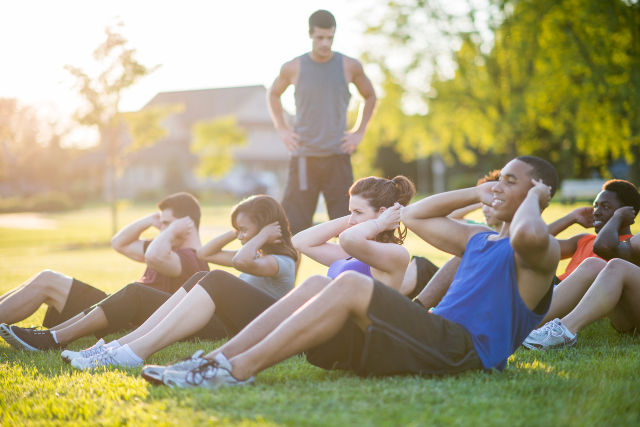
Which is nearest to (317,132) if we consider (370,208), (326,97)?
(326,97)

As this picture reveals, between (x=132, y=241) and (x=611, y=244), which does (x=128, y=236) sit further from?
(x=611, y=244)

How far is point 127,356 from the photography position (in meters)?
4.29

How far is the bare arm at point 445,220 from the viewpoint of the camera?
3922 millimetres

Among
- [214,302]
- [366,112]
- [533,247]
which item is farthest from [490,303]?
[366,112]

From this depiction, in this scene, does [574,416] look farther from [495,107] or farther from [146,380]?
[495,107]

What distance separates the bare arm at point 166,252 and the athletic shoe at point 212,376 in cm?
214

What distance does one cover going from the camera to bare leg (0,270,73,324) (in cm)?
556

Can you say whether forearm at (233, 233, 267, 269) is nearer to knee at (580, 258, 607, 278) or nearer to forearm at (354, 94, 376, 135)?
knee at (580, 258, 607, 278)

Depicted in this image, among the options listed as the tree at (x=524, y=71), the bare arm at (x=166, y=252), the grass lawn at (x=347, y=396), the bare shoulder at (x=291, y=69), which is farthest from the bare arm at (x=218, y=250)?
the tree at (x=524, y=71)

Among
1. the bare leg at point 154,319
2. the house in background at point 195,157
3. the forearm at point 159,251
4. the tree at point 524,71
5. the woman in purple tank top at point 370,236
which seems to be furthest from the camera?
the house in background at point 195,157

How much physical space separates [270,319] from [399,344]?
2.43 ft

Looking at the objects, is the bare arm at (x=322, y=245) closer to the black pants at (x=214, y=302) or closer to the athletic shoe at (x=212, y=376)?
the black pants at (x=214, y=302)

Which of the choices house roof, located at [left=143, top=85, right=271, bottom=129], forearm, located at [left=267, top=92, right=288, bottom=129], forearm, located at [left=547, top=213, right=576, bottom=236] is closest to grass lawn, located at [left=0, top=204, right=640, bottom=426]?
forearm, located at [left=547, top=213, right=576, bottom=236]

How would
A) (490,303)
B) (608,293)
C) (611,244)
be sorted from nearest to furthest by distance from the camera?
(490,303)
(608,293)
(611,244)
